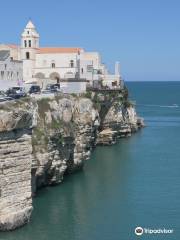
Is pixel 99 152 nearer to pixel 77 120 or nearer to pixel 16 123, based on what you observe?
pixel 77 120

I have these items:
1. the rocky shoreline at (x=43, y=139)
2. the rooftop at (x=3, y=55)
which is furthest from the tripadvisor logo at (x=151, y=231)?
the rooftop at (x=3, y=55)

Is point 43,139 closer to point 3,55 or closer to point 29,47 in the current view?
point 3,55

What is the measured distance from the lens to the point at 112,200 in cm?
4722

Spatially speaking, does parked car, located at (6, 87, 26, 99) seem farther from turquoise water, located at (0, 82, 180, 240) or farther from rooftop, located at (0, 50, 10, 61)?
rooftop, located at (0, 50, 10, 61)

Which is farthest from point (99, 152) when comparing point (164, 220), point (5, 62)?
point (164, 220)

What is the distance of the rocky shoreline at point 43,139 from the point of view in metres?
36.8

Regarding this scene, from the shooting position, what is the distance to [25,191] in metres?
37.9

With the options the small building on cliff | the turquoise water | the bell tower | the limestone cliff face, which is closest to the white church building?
the bell tower

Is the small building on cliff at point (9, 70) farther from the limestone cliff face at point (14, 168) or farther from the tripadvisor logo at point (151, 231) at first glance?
the tripadvisor logo at point (151, 231)

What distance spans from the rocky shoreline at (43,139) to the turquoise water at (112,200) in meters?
1.37

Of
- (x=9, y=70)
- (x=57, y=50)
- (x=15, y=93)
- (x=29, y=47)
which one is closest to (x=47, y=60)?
(x=57, y=50)

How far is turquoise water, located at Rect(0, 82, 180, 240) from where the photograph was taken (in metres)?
39.0

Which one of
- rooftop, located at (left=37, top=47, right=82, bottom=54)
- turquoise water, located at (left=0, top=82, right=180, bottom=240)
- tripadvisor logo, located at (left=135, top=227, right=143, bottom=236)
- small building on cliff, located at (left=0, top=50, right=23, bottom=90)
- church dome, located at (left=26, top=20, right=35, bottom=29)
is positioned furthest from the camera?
rooftop, located at (left=37, top=47, right=82, bottom=54)

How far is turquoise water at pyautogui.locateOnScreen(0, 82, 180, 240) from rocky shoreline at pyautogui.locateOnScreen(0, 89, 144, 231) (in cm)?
137
